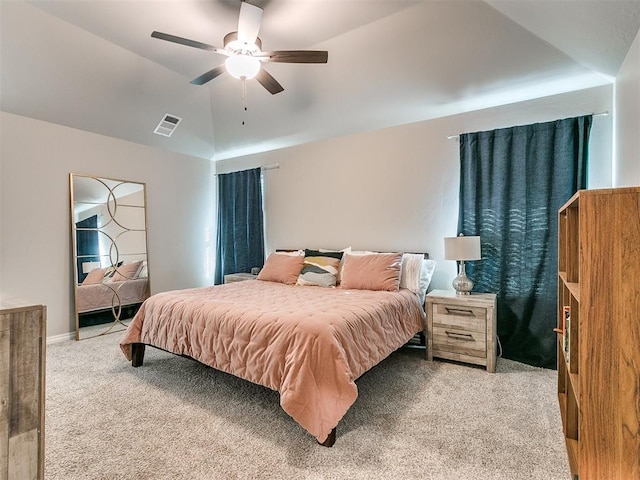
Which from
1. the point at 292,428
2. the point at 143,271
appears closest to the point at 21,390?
the point at 292,428

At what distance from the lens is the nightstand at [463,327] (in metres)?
2.73

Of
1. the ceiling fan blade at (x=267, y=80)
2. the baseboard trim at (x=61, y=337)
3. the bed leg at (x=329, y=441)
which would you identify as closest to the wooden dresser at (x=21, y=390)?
the bed leg at (x=329, y=441)

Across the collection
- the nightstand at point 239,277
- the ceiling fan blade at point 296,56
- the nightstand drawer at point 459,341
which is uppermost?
the ceiling fan blade at point 296,56

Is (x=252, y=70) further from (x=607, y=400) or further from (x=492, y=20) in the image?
(x=607, y=400)

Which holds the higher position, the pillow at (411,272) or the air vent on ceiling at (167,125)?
the air vent on ceiling at (167,125)

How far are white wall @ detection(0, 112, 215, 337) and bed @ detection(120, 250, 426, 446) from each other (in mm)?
1510

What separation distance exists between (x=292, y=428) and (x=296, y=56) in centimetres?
244

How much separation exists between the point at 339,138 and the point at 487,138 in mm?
1691

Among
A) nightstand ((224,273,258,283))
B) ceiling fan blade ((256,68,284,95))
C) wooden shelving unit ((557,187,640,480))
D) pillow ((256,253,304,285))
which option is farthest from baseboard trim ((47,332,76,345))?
wooden shelving unit ((557,187,640,480))

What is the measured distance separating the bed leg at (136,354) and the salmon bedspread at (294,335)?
1.9 inches

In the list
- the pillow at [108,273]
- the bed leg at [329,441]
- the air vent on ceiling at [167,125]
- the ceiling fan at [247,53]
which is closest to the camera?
the bed leg at [329,441]

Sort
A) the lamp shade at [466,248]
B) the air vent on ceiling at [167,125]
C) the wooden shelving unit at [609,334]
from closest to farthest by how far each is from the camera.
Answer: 1. the wooden shelving unit at [609,334]
2. the lamp shade at [466,248]
3. the air vent on ceiling at [167,125]

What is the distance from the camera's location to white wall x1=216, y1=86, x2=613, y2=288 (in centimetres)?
298

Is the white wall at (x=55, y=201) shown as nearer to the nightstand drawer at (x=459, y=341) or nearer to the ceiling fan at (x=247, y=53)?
the ceiling fan at (x=247, y=53)
